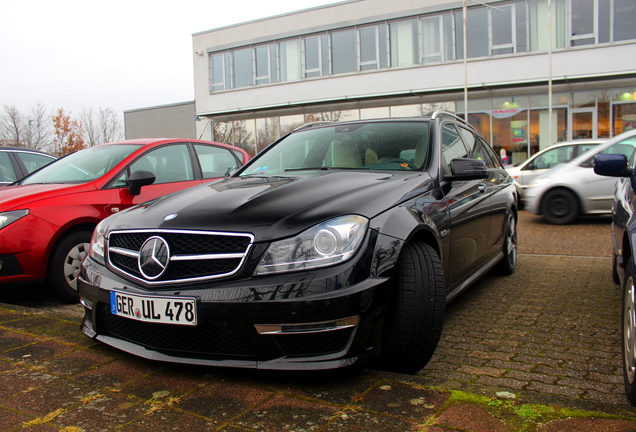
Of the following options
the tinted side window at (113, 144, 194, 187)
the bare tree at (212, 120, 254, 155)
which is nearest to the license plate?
the tinted side window at (113, 144, 194, 187)

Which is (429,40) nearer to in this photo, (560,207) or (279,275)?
(560,207)

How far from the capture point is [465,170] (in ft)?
12.3

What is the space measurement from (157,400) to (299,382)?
664 millimetres

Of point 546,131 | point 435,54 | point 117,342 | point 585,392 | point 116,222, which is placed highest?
point 435,54

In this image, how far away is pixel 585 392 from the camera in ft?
8.98

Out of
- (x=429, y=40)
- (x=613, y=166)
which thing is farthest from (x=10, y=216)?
(x=429, y=40)

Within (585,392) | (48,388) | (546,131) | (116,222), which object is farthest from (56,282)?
(546,131)

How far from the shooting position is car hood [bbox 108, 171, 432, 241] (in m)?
2.74

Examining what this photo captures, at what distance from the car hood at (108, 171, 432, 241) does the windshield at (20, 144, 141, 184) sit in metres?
2.26

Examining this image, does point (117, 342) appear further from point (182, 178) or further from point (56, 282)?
point (182, 178)

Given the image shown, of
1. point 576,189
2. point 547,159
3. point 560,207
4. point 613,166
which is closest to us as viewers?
point 613,166

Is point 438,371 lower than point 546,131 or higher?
lower

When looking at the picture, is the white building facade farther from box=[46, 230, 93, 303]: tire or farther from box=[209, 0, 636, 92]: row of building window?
box=[46, 230, 93, 303]: tire

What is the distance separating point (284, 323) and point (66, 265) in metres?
3.04
